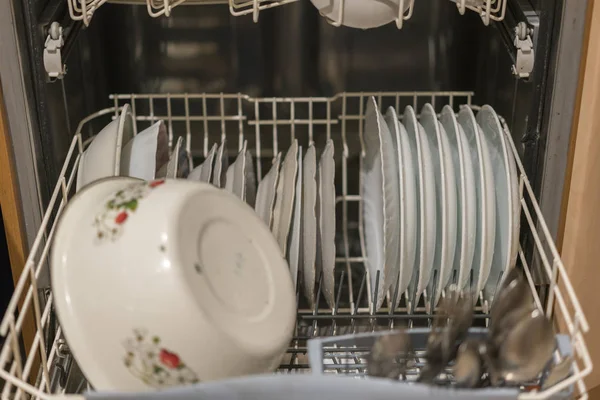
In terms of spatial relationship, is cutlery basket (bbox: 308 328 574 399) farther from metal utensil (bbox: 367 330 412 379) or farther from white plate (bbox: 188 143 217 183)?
white plate (bbox: 188 143 217 183)

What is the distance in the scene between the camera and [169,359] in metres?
0.75

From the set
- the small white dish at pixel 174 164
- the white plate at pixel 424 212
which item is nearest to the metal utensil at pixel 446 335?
the white plate at pixel 424 212

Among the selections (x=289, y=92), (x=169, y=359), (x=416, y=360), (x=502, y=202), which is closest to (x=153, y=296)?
(x=169, y=359)

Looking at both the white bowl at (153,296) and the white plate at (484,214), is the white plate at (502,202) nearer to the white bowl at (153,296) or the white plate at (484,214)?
the white plate at (484,214)

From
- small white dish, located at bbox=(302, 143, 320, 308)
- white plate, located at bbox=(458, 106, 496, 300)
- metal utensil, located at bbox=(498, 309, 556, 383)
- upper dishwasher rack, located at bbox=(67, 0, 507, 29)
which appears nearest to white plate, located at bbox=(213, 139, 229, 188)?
small white dish, located at bbox=(302, 143, 320, 308)

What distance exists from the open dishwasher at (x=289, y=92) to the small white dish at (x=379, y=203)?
37 mm

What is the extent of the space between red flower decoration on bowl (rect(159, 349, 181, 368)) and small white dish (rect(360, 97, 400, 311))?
0.34 meters

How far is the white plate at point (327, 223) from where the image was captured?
3.34 feet

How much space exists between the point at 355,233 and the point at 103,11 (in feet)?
1.85

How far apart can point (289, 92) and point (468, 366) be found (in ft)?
2.35

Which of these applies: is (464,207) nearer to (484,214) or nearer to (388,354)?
(484,214)

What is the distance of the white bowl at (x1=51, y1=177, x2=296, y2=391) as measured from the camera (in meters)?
0.74

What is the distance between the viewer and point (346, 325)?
124 cm

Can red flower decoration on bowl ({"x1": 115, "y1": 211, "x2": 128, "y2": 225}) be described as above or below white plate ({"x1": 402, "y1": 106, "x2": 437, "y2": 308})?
above
